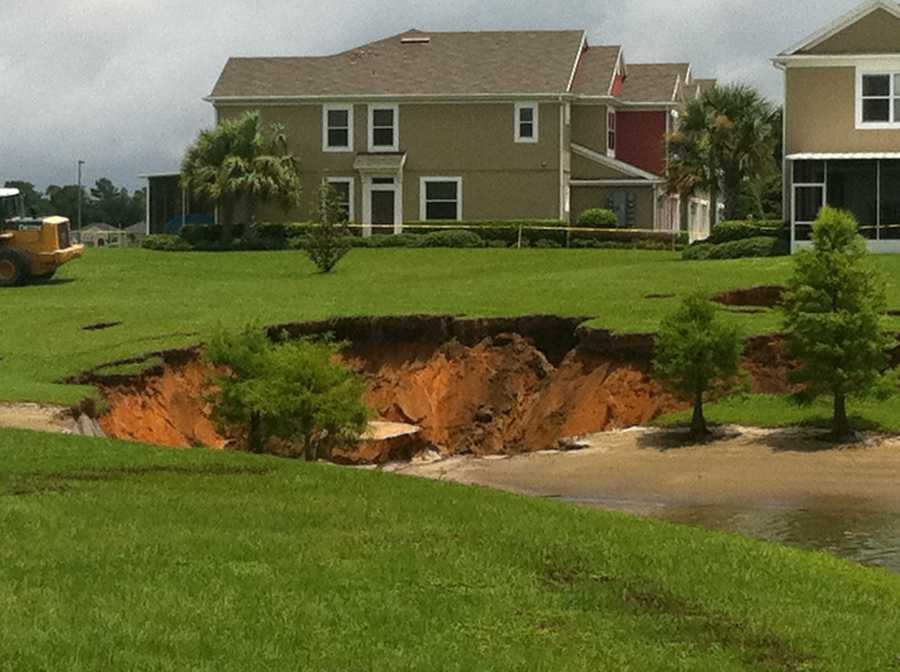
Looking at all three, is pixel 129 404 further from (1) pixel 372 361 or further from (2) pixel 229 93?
(2) pixel 229 93

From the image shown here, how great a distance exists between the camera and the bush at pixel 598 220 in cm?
6133

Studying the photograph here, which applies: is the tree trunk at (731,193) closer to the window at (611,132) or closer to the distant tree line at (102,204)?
the window at (611,132)

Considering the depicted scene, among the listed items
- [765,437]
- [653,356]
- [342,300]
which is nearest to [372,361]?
[342,300]

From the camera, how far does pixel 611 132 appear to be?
6819 cm

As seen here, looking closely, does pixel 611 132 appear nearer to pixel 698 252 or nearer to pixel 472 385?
pixel 698 252

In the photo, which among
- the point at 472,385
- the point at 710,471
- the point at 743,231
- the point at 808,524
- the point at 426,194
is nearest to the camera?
the point at 808,524

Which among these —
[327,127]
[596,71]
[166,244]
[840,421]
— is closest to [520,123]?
[596,71]

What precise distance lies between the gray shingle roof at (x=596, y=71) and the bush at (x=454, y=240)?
9.47 metres

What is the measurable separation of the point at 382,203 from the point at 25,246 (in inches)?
715

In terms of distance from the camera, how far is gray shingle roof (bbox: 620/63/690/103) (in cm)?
6919

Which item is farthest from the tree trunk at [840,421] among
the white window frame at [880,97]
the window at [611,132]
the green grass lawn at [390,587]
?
the window at [611,132]

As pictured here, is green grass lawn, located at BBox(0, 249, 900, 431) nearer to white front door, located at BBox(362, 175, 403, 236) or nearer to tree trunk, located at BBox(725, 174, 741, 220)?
tree trunk, located at BBox(725, 174, 741, 220)

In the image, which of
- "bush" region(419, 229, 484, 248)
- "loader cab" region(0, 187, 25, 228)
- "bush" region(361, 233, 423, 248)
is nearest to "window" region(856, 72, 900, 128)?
"bush" region(419, 229, 484, 248)

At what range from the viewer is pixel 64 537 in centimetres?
1370
